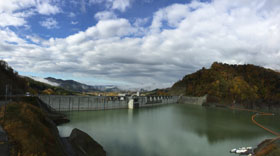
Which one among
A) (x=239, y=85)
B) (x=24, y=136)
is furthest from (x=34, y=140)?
(x=239, y=85)

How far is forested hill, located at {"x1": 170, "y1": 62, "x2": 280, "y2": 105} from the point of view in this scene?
220 feet

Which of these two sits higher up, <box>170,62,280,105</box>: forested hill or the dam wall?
<box>170,62,280,105</box>: forested hill

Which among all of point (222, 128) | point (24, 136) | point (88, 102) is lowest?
point (222, 128)

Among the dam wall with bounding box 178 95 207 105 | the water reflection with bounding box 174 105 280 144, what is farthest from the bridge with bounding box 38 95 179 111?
the water reflection with bounding box 174 105 280 144

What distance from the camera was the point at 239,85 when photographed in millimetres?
72500

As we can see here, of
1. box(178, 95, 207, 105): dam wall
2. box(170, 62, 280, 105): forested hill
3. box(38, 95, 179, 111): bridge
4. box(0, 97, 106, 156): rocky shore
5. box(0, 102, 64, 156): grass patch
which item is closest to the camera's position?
box(0, 102, 64, 156): grass patch

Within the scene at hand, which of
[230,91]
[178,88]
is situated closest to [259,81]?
[230,91]

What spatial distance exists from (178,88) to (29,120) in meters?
104

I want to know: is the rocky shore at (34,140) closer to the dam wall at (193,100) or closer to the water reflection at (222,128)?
the water reflection at (222,128)

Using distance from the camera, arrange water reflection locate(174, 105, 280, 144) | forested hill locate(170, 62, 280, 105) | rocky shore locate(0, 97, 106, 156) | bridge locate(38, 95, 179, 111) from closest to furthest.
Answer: rocky shore locate(0, 97, 106, 156) → water reflection locate(174, 105, 280, 144) → bridge locate(38, 95, 179, 111) → forested hill locate(170, 62, 280, 105)

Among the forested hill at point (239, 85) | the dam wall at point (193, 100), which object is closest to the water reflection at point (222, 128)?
the forested hill at point (239, 85)

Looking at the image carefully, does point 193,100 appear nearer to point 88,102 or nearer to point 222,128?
point 88,102

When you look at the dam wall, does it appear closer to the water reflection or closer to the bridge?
the bridge

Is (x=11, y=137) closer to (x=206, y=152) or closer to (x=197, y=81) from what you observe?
(x=206, y=152)
